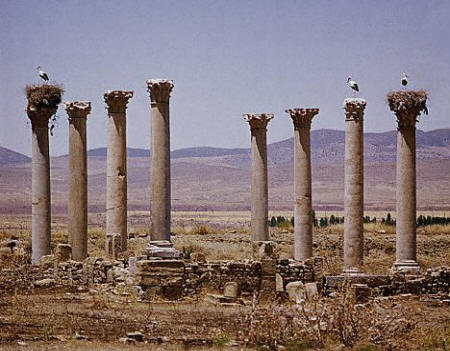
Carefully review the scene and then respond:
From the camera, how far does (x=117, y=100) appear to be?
32094 millimetres

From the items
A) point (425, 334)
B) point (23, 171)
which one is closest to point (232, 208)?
point (23, 171)

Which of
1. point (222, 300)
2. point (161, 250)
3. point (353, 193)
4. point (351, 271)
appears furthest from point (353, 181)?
point (222, 300)

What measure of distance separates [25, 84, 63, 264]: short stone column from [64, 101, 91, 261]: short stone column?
23.9 inches

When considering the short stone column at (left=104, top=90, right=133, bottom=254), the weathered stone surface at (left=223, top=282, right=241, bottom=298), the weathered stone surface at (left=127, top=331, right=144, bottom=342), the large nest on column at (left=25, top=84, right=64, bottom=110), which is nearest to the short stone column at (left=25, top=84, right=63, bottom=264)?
the large nest on column at (left=25, top=84, right=64, bottom=110)

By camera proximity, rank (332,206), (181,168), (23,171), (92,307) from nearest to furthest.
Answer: (92,307) → (332,206) → (23,171) → (181,168)

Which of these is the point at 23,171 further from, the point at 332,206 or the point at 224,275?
the point at 224,275

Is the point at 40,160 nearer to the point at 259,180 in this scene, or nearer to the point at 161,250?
the point at 259,180

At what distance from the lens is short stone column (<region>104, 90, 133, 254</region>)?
32156 millimetres

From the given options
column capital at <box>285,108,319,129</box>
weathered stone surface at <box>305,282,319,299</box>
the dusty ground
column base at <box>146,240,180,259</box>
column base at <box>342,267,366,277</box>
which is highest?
column capital at <box>285,108,319,129</box>

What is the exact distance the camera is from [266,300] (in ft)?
90.0

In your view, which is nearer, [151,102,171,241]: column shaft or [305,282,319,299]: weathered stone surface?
[305,282,319,299]: weathered stone surface

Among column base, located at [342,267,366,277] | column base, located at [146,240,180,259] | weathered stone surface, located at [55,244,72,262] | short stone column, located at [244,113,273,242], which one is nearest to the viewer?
column base, located at [146,240,180,259]

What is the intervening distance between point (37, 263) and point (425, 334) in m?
15.8

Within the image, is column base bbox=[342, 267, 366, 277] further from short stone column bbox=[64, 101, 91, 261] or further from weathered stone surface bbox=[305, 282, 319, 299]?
short stone column bbox=[64, 101, 91, 261]
